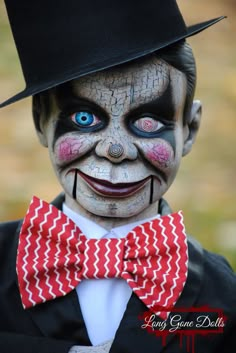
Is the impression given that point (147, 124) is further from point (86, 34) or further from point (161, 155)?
point (86, 34)

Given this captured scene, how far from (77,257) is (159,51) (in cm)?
48

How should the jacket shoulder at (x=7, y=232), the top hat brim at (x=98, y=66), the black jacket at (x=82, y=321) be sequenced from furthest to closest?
1. the jacket shoulder at (x=7, y=232)
2. the black jacket at (x=82, y=321)
3. the top hat brim at (x=98, y=66)

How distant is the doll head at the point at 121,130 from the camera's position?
89.3 inches

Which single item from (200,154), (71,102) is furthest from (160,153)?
(200,154)

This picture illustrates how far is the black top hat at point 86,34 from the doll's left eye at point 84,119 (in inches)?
3.9

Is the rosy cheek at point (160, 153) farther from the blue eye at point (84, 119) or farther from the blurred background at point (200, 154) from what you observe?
the blurred background at point (200, 154)

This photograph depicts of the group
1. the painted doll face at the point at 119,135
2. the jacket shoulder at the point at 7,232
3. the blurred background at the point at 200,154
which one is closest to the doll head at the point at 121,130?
the painted doll face at the point at 119,135

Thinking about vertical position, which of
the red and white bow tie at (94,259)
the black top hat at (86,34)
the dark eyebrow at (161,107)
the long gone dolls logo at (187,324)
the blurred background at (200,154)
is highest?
the black top hat at (86,34)

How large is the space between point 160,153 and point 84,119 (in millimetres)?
180

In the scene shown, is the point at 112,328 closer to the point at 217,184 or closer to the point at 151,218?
the point at 151,218

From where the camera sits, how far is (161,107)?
2311 millimetres

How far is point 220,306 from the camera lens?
2396 millimetres

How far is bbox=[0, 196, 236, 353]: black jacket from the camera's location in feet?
7.64

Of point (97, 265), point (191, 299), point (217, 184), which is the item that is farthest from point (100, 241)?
point (217, 184)
